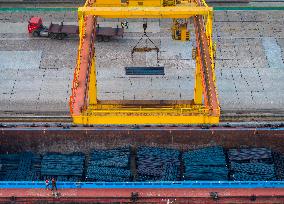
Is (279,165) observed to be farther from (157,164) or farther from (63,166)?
(63,166)

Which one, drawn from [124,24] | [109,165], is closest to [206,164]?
[109,165]

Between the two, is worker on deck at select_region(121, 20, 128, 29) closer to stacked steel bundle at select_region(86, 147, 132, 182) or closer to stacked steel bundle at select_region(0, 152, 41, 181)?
stacked steel bundle at select_region(86, 147, 132, 182)

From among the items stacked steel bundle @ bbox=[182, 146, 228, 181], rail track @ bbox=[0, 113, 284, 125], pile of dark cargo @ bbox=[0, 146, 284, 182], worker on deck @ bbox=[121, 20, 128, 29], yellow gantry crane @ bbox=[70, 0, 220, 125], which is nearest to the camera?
yellow gantry crane @ bbox=[70, 0, 220, 125]

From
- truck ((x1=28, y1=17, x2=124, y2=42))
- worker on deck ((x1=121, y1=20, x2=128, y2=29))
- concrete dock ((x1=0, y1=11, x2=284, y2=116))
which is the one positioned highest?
worker on deck ((x1=121, y1=20, x2=128, y2=29))

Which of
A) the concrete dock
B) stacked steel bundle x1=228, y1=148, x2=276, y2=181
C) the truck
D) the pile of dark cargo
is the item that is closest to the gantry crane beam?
the concrete dock

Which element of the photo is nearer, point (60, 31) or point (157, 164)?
point (157, 164)

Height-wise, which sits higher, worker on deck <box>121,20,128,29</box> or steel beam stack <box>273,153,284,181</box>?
worker on deck <box>121,20,128,29</box>

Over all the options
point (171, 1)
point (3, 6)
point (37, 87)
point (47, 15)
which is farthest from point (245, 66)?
point (3, 6)

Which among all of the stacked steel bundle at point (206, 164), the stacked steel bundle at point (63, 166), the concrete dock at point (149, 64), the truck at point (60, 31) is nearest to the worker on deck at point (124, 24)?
the concrete dock at point (149, 64)

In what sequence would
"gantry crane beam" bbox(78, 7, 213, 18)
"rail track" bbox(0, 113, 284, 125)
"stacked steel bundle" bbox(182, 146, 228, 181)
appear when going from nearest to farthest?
"stacked steel bundle" bbox(182, 146, 228, 181), "gantry crane beam" bbox(78, 7, 213, 18), "rail track" bbox(0, 113, 284, 125)
